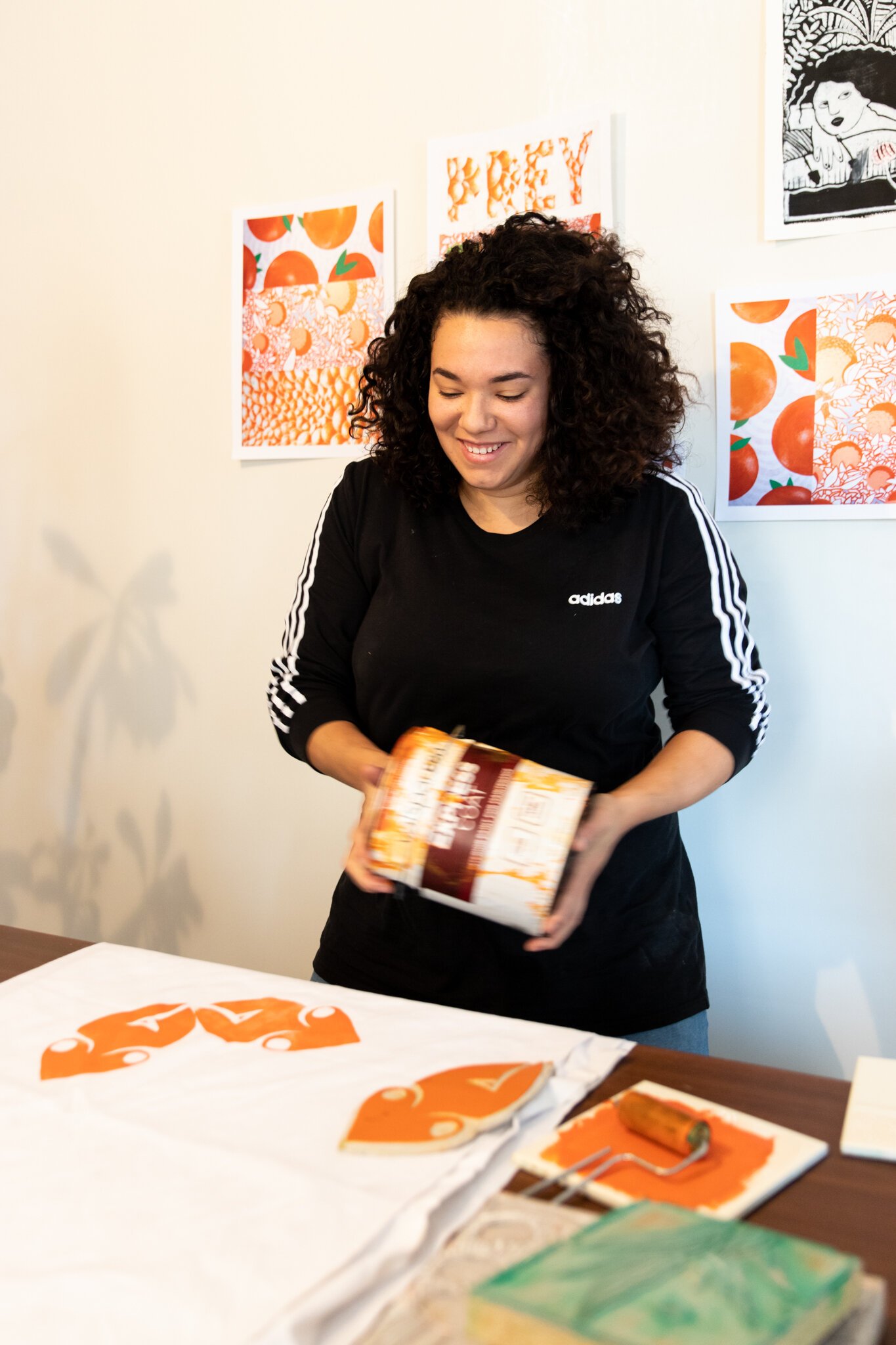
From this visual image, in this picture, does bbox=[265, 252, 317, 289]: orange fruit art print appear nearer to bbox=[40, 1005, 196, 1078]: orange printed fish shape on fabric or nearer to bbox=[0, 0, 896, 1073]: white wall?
bbox=[0, 0, 896, 1073]: white wall

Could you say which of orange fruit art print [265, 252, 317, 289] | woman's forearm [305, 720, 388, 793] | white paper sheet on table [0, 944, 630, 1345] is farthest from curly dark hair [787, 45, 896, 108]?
white paper sheet on table [0, 944, 630, 1345]

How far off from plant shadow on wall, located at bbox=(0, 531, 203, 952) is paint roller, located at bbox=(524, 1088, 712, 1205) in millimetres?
1496

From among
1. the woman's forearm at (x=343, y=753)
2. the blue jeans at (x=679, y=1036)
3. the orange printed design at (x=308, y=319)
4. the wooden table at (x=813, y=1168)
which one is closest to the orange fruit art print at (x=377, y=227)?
the orange printed design at (x=308, y=319)

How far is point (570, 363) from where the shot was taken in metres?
1.32

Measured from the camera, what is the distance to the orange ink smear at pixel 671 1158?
74cm

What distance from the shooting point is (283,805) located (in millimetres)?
2057

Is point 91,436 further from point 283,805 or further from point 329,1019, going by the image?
point 329,1019

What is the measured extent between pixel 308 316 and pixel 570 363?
772mm

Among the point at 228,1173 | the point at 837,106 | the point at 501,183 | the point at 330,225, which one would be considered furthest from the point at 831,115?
the point at 228,1173

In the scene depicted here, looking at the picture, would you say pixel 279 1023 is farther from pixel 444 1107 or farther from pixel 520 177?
pixel 520 177

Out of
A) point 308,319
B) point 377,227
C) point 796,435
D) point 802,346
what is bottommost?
point 796,435

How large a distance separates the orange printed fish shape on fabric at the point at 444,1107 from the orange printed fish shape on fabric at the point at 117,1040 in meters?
0.22

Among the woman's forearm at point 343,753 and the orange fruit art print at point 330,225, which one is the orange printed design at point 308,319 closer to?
the orange fruit art print at point 330,225

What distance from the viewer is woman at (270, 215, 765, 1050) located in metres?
1.29
